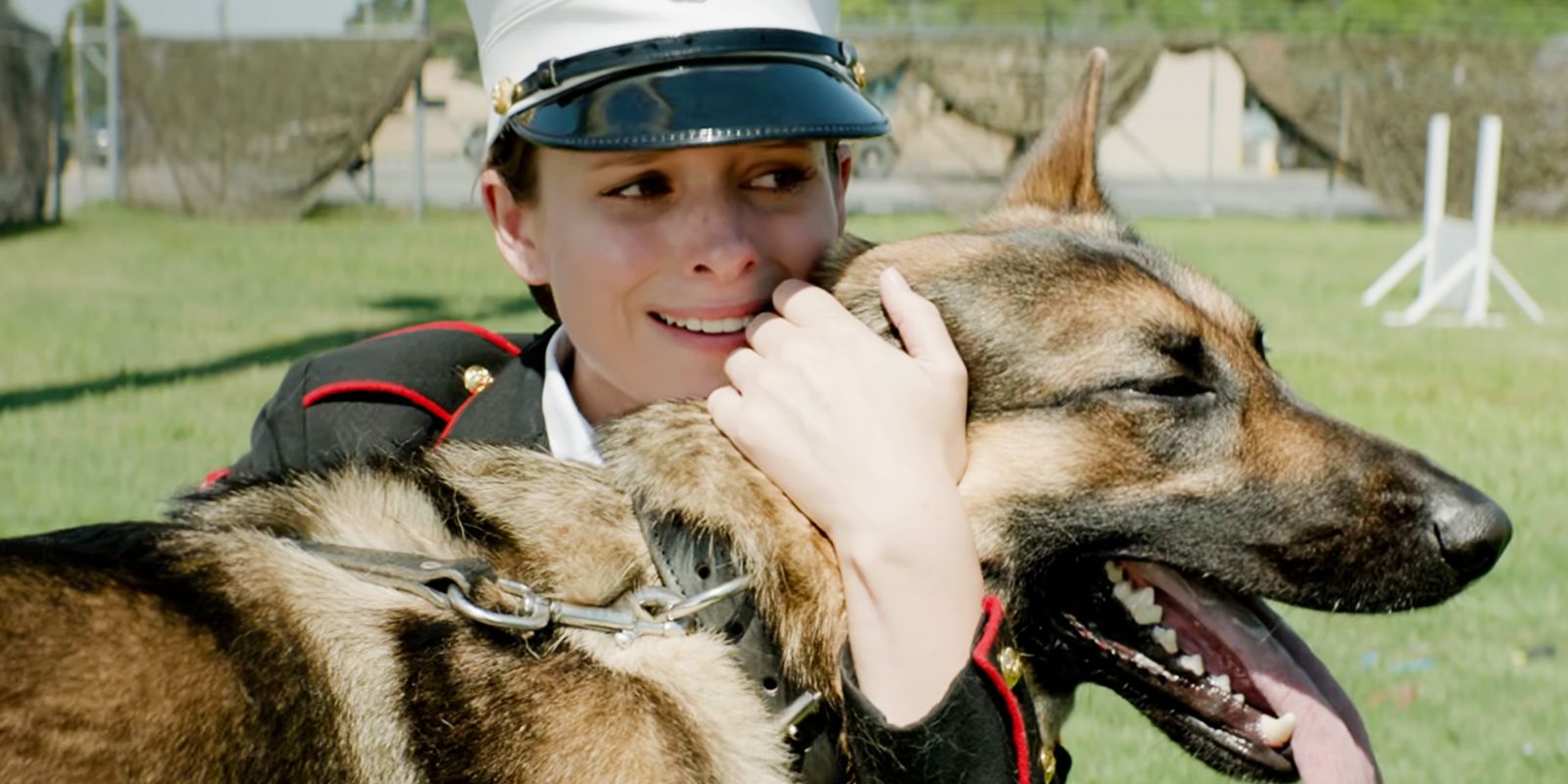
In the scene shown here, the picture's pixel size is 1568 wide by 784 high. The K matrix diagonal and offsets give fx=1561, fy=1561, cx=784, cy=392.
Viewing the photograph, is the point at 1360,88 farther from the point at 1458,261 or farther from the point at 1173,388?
the point at 1173,388

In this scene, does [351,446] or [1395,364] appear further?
[1395,364]

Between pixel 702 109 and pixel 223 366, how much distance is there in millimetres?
8614

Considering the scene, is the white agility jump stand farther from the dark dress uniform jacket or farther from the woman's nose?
the woman's nose

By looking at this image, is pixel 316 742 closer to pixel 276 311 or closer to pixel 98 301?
pixel 276 311

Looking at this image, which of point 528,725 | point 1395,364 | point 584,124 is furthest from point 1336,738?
point 1395,364

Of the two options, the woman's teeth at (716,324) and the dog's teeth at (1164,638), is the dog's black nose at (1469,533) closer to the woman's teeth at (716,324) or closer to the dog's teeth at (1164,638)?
the dog's teeth at (1164,638)

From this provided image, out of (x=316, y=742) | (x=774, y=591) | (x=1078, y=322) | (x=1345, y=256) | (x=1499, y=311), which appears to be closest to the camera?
(x=316, y=742)

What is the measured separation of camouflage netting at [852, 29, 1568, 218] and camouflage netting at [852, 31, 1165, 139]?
20 mm

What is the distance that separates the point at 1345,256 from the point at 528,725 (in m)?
18.7

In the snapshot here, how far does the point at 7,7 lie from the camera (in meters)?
19.5

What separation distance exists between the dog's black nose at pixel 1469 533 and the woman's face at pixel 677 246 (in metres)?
1.06

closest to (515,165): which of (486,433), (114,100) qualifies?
(486,433)

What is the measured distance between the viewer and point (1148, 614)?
244 cm

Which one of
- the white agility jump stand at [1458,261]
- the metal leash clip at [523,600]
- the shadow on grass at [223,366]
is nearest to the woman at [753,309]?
the metal leash clip at [523,600]
